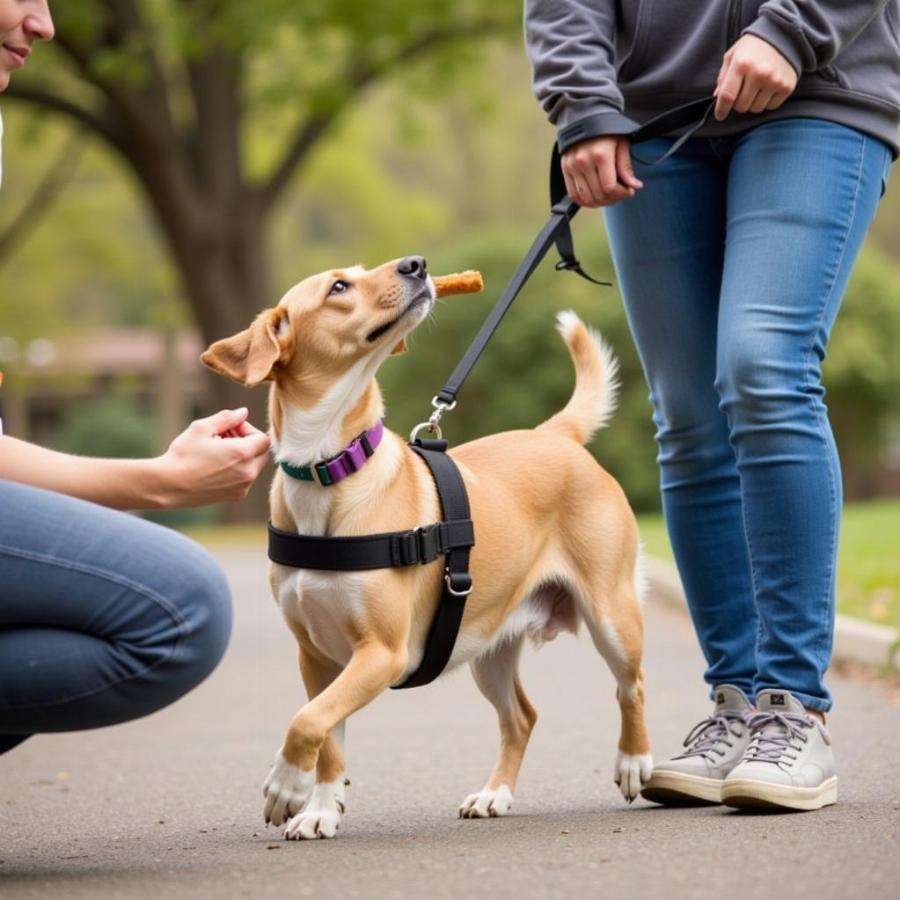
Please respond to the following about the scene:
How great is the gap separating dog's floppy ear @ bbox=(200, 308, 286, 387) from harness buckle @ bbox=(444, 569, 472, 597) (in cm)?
65

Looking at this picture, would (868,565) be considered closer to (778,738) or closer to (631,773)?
(631,773)

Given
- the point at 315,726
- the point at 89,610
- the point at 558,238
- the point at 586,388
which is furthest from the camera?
the point at 586,388

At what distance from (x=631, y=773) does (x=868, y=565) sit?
6.81m

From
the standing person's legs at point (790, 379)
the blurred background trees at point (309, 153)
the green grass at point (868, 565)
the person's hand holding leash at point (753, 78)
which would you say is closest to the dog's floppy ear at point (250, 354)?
the standing person's legs at point (790, 379)

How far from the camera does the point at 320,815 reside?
3.84 meters

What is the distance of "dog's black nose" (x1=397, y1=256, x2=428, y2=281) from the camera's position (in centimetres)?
417

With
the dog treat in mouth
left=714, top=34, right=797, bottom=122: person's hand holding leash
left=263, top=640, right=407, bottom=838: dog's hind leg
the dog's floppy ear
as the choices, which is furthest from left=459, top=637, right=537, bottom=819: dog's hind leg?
left=714, top=34, right=797, bottom=122: person's hand holding leash

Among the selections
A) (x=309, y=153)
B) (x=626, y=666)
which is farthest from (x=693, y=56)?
(x=309, y=153)

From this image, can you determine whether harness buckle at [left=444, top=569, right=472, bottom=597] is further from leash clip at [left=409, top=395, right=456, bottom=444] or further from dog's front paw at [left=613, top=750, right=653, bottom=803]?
dog's front paw at [left=613, top=750, right=653, bottom=803]

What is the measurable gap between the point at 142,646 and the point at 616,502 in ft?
5.95

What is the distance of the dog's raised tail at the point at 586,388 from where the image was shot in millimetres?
4840

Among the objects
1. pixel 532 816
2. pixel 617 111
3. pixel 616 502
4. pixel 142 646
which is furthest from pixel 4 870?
pixel 617 111

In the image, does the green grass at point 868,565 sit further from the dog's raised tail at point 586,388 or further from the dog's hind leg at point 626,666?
the dog's hind leg at point 626,666

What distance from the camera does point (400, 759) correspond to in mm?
5312
